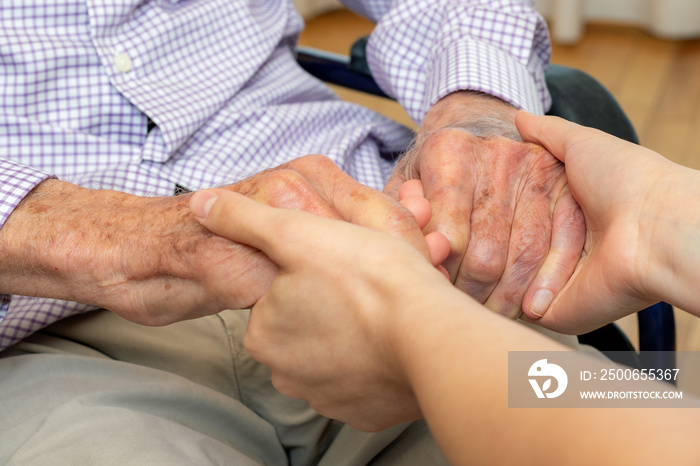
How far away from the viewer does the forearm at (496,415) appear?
347mm

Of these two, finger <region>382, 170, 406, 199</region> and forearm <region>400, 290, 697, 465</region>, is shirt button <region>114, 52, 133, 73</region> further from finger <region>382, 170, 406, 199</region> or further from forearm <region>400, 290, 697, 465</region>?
forearm <region>400, 290, 697, 465</region>

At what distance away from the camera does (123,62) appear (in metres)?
0.98

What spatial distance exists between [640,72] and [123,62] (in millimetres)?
2656

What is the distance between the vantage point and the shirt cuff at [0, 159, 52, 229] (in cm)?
75

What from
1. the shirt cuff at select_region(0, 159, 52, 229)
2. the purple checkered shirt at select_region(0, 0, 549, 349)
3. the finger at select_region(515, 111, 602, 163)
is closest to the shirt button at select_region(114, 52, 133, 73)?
the purple checkered shirt at select_region(0, 0, 549, 349)

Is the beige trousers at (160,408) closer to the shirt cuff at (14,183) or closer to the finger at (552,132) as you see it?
the shirt cuff at (14,183)

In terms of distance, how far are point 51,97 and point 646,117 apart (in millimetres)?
2365

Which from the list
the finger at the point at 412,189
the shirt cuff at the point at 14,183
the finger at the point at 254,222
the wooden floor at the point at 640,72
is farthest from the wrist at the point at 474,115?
the wooden floor at the point at 640,72

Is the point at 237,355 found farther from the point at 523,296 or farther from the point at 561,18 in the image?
the point at 561,18

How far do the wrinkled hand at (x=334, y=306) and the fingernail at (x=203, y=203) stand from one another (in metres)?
0.02

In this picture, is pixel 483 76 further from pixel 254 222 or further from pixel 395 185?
pixel 254 222

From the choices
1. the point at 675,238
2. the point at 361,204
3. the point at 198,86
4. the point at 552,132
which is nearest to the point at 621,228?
the point at 675,238

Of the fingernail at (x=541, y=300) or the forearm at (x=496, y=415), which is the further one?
the fingernail at (x=541, y=300)

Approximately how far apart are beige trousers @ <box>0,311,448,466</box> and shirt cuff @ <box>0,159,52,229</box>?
19cm
